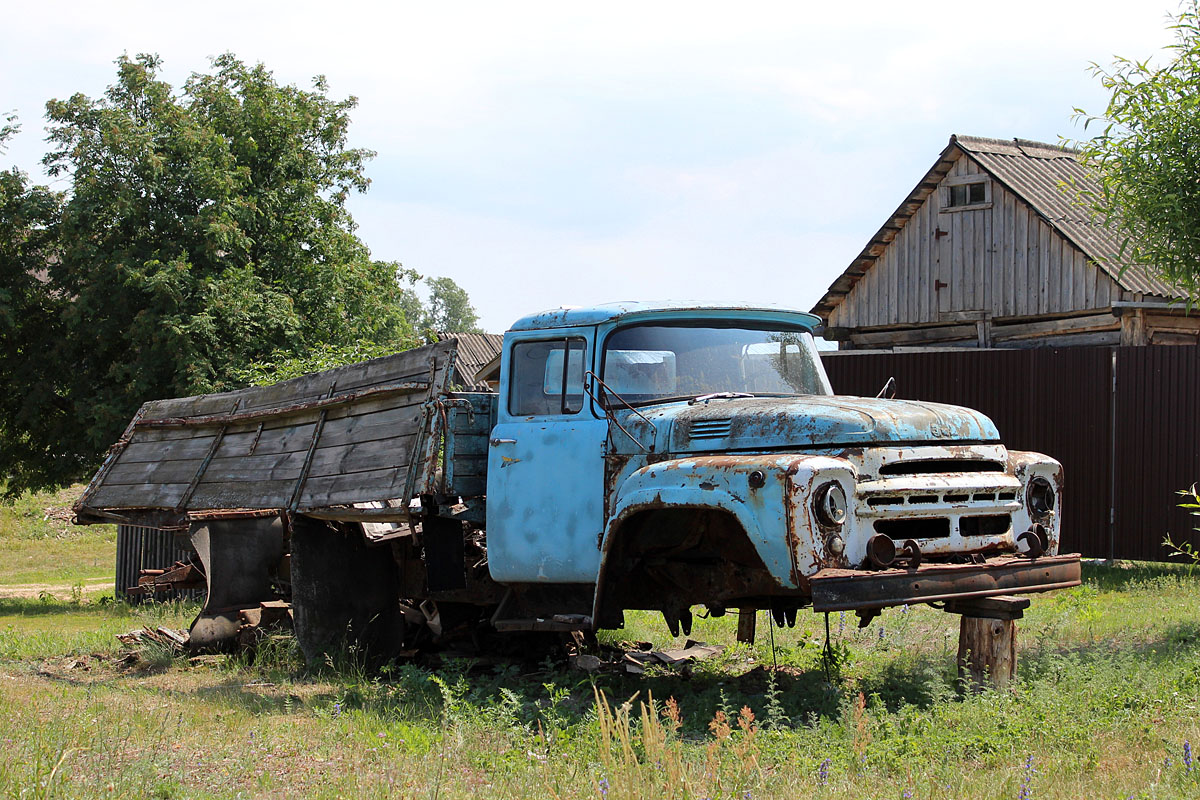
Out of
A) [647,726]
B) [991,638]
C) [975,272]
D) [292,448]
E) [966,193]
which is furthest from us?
[966,193]

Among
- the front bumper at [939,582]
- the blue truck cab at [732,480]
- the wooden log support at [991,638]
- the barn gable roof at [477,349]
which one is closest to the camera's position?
the front bumper at [939,582]

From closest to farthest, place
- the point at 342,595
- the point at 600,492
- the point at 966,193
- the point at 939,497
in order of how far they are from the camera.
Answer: the point at 939,497, the point at 600,492, the point at 342,595, the point at 966,193

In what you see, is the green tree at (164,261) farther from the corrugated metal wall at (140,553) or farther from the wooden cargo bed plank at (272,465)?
the wooden cargo bed plank at (272,465)

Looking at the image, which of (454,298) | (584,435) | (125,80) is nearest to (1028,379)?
(584,435)

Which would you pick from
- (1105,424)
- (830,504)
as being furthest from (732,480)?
(1105,424)

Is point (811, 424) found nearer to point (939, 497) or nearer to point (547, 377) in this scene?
point (939, 497)

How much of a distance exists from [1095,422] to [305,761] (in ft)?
31.5

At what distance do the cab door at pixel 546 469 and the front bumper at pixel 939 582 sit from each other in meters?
1.69

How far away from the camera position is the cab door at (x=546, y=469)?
669 centimetres

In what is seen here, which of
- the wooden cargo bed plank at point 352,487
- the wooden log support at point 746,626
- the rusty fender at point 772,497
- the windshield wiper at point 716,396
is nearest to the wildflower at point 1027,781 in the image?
the rusty fender at point 772,497

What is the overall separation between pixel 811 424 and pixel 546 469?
171 centimetres

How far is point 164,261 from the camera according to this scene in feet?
51.9

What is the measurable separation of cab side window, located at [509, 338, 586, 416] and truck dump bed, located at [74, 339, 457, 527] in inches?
18.8

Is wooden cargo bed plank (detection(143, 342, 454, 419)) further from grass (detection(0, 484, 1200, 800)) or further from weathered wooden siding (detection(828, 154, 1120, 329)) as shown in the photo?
weathered wooden siding (detection(828, 154, 1120, 329))
